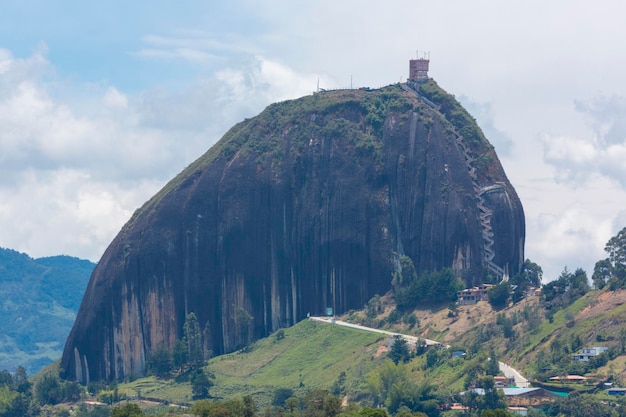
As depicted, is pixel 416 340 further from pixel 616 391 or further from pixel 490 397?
pixel 616 391

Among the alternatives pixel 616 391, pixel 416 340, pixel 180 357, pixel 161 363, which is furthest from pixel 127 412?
pixel 161 363

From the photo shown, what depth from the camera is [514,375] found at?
480 ft

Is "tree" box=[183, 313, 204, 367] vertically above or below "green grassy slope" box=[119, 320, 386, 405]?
above

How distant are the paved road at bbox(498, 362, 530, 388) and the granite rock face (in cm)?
3267

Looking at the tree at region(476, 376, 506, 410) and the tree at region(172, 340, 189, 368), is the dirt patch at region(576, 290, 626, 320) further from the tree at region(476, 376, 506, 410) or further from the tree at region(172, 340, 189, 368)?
the tree at region(172, 340, 189, 368)

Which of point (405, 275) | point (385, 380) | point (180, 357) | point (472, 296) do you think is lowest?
point (385, 380)

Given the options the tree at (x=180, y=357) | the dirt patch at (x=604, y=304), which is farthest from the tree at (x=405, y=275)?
the dirt patch at (x=604, y=304)

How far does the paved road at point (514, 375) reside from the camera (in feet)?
468

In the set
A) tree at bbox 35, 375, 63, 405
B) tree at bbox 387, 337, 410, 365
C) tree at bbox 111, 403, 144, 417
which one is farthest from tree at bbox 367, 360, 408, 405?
tree at bbox 35, 375, 63, 405

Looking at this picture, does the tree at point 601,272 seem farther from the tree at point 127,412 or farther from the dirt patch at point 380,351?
the tree at point 127,412

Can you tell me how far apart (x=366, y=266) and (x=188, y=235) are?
24366mm

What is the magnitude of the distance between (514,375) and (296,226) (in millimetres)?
52087

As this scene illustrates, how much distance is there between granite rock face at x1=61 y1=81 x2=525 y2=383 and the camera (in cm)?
18450

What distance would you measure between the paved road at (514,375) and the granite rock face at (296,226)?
107 ft
